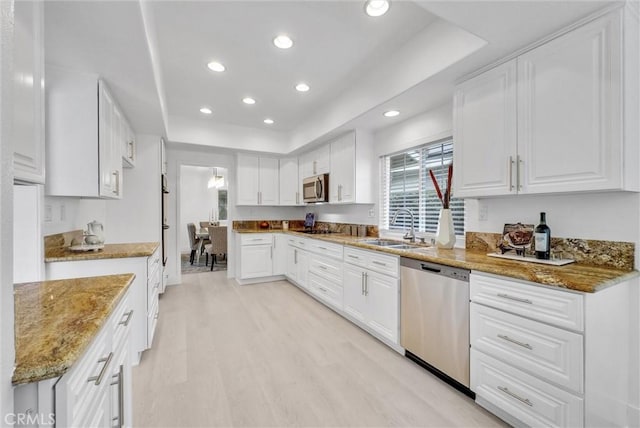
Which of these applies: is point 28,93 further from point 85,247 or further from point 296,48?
point 296,48

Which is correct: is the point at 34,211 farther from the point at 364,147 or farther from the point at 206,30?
the point at 364,147

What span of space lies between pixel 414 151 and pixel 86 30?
2.90 meters

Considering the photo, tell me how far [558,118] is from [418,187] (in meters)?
1.55

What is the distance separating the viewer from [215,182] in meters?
7.34

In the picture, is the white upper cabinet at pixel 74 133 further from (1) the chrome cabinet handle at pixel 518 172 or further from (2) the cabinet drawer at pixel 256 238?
(1) the chrome cabinet handle at pixel 518 172

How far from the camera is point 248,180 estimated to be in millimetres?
4941

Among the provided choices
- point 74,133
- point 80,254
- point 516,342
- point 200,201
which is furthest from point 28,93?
point 200,201

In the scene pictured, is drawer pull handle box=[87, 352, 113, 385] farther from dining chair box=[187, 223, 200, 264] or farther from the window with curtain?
dining chair box=[187, 223, 200, 264]

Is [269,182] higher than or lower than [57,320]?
higher

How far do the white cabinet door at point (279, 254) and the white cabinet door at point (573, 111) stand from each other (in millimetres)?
3600

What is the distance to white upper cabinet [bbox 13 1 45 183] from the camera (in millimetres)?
872

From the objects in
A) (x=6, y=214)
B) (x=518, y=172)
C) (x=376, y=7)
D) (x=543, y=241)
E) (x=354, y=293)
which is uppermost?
(x=376, y=7)

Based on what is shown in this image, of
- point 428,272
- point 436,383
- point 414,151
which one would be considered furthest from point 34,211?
point 414,151

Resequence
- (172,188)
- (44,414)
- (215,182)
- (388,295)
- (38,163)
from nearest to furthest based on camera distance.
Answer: (44,414), (38,163), (388,295), (172,188), (215,182)
